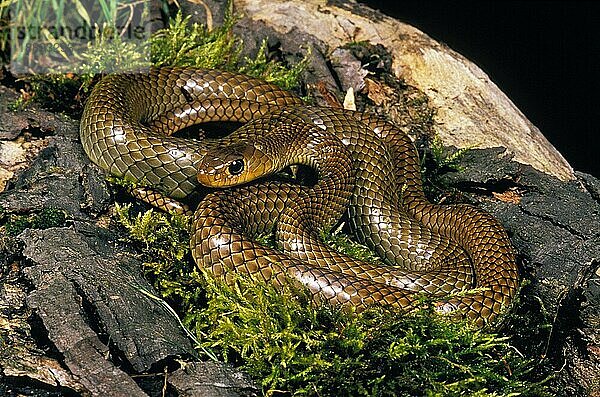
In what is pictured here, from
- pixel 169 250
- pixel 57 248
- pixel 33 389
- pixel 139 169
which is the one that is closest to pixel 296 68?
pixel 139 169

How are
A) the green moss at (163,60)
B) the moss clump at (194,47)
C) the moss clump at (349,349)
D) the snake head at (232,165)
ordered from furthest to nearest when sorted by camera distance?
the moss clump at (194,47) → the green moss at (163,60) → the snake head at (232,165) → the moss clump at (349,349)

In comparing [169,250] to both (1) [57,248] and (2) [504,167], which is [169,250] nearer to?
(1) [57,248]

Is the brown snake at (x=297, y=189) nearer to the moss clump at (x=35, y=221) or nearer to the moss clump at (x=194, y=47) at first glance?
the moss clump at (x=194, y=47)

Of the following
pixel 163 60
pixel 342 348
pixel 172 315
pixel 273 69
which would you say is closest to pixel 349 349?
pixel 342 348

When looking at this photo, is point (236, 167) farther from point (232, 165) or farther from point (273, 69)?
point (273, 69)

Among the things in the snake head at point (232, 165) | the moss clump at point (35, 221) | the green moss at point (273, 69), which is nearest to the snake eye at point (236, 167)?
the snake head at point (232, 165)

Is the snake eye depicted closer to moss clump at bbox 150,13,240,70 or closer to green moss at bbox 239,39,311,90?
green moss at bbox 239,39,311,90

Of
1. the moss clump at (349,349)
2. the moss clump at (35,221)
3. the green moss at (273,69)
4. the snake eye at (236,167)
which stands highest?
the green moss at (273,69)
